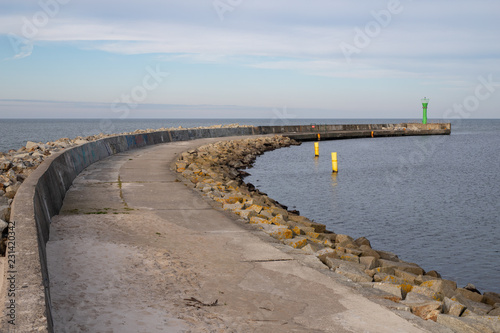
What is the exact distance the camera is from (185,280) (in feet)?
17.4

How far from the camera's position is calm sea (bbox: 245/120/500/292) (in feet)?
38.4

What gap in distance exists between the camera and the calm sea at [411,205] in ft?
38.4

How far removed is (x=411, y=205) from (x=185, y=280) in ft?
48.3

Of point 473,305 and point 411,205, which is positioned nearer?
point 473,305

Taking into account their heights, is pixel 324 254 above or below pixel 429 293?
above

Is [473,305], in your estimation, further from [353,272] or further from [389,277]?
[353,272]

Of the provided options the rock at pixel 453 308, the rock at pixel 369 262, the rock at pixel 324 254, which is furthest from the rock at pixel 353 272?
the rock at pixel 453 308

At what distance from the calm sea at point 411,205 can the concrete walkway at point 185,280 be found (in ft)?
17.1

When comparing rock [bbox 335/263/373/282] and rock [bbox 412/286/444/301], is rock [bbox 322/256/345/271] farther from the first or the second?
rock [bbox 412/286/444/301]

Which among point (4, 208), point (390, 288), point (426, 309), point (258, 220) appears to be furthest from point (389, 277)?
point (4, 208)

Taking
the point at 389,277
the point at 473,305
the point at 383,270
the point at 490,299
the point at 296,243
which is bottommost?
the point at 490,299

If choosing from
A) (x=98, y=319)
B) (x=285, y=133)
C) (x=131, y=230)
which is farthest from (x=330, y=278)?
(x=285, y=133)

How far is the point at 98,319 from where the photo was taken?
4.20 meters

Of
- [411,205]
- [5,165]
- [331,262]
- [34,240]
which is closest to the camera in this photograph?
[34,240]
